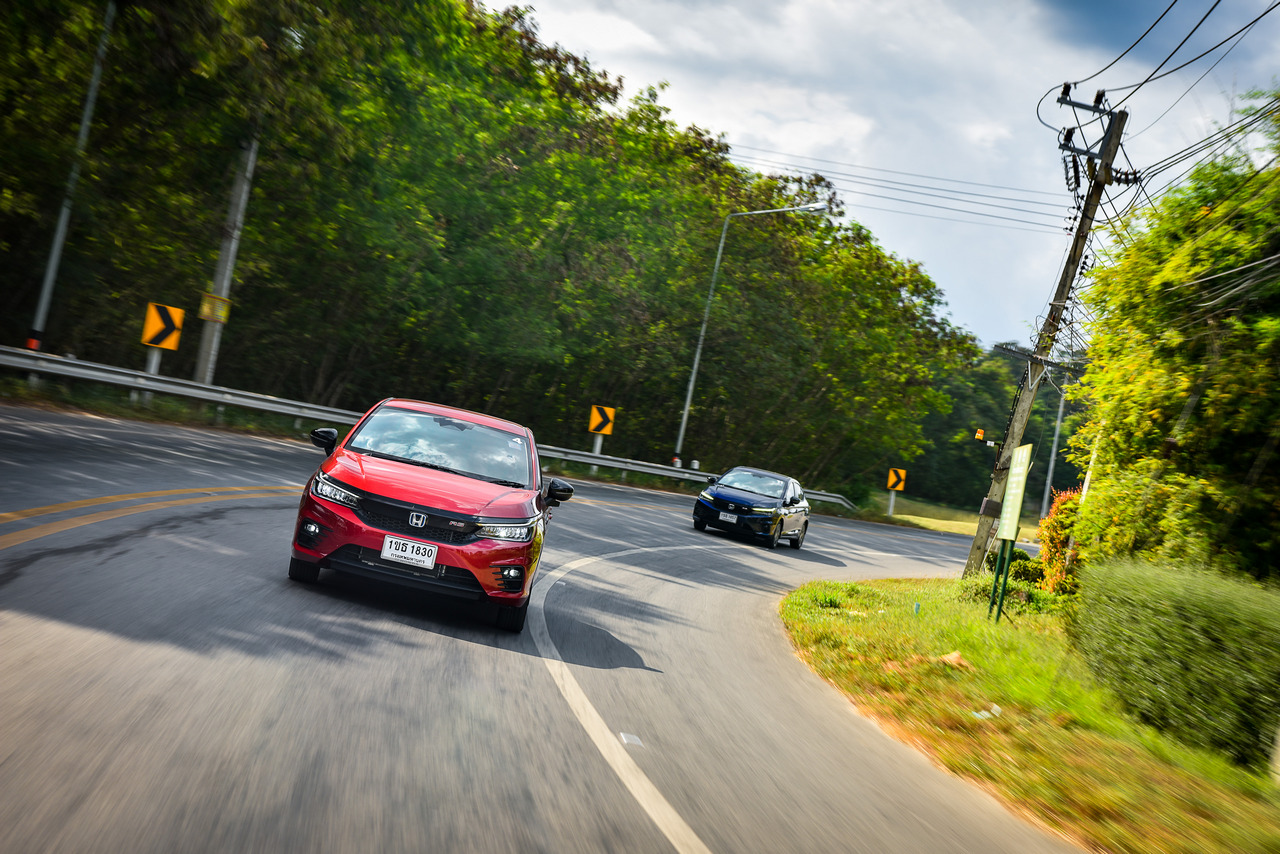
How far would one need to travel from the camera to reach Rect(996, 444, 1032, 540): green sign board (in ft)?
36.0

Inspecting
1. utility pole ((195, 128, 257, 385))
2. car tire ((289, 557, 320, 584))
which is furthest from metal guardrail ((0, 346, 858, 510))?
car tire ((289, 557, 320, 584))

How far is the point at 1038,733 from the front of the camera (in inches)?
264

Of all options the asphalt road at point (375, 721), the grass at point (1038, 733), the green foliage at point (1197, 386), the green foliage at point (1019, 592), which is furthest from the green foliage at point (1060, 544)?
the asphalt road at point (375, 721)

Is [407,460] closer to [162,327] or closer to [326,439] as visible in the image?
[326,439]

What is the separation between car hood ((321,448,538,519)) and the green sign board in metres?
5.73

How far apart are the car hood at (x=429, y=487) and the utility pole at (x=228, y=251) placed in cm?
1608

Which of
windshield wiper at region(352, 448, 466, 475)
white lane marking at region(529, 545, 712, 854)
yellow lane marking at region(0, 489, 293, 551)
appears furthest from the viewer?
windshield wiper at region(352, 448, 466, 475)

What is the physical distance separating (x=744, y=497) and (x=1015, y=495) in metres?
10.4

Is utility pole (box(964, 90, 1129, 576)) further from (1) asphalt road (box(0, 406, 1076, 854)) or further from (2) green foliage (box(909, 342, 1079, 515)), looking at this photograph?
(2) green foliage (box(909, 342, 1079, 515))

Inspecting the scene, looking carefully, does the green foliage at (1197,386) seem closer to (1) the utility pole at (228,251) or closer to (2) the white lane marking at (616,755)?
(2) the white lane marking at (616,755)

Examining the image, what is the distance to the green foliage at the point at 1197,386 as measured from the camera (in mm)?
9797

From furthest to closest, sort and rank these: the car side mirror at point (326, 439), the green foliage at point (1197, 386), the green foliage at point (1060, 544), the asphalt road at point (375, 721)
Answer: the green foliage at point (1060, 544)
the green foliage at point (1197, 386)
the car side mirror at point (326, 439)
the asphalt road at point (375, 721)

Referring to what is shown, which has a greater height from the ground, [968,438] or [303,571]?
[968,438]

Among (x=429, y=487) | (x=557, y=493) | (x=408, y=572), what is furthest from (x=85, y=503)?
(x=557, y=493)
